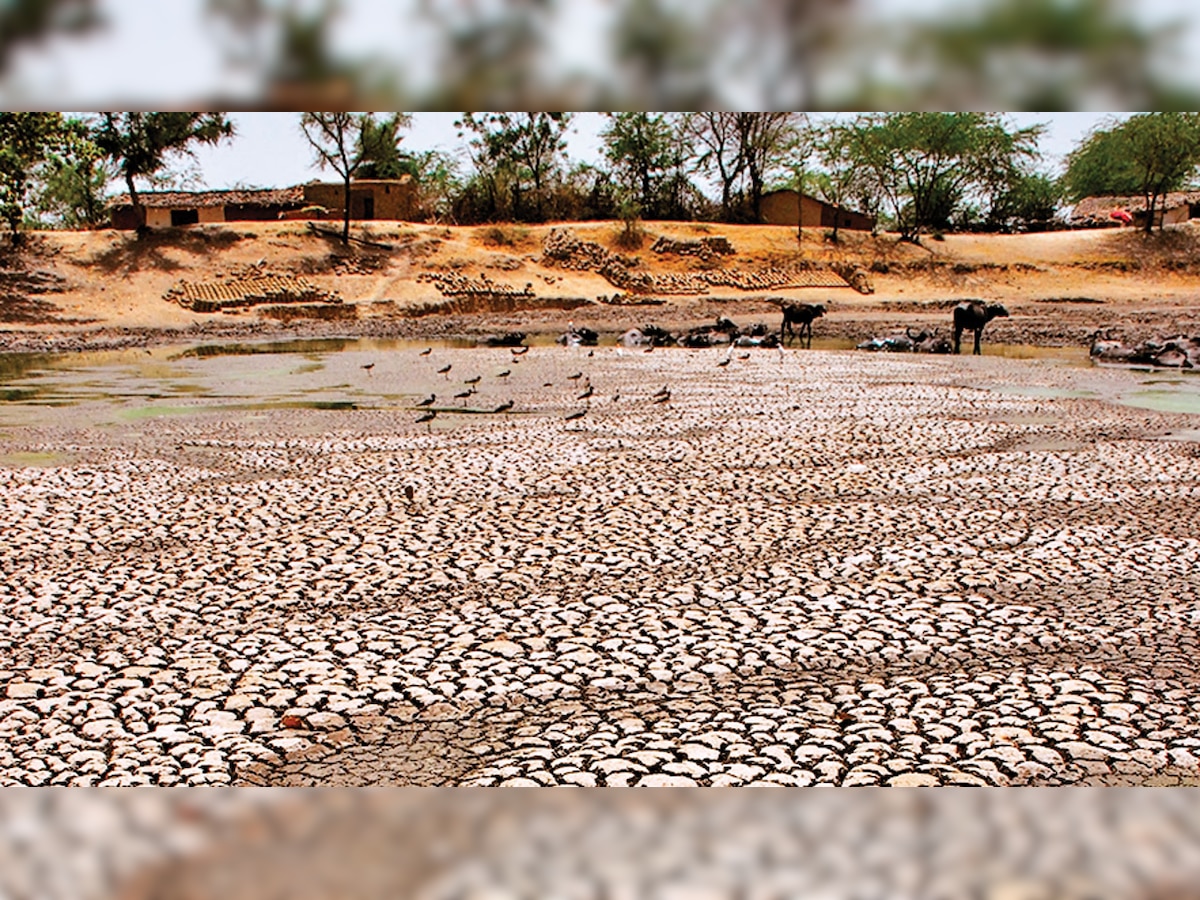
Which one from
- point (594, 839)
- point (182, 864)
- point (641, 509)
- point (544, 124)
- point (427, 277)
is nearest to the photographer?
point (182, 864)

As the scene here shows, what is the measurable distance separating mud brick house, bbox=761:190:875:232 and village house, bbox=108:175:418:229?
16005 mm

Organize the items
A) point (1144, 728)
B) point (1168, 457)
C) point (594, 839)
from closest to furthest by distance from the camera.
A: 1. point (594, 839)
2. point (1144, 728)
3. point (1168, 457)

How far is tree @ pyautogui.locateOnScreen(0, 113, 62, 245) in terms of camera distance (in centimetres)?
2407

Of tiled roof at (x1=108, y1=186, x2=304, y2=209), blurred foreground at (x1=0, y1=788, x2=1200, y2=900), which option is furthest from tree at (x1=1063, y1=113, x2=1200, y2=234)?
blurred foreground at (x1=0, y1=788, x2=1200, y2=900)

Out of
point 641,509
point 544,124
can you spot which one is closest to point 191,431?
point 641,509

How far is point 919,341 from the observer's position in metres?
22.1

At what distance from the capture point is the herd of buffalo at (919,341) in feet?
62.5

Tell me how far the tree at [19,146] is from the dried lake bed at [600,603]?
52.9ft

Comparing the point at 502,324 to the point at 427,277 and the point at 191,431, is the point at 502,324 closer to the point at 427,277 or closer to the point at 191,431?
the point at 427,277

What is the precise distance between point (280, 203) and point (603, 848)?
153 ft

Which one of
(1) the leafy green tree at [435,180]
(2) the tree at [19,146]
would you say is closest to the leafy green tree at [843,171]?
(1) the leafy green tree at [435,180]

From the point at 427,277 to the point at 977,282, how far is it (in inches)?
754

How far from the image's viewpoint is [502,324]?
30.5 meters

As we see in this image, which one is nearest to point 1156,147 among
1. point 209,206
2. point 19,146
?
point 209,206
